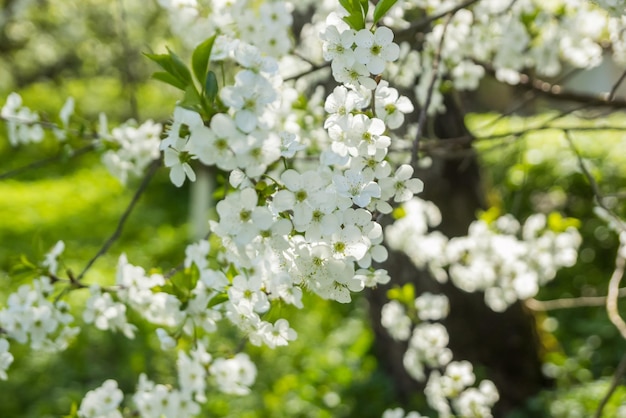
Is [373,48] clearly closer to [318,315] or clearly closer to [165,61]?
[165,61]

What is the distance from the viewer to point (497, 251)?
242 cm

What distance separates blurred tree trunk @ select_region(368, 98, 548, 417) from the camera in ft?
10.3

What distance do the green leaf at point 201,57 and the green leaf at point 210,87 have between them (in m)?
0.01

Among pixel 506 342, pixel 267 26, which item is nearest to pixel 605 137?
pixel 506 342

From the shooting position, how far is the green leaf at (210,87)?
0.97 m

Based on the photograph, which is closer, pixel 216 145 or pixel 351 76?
pixel 216 145

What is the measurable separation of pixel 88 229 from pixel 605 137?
462 cm

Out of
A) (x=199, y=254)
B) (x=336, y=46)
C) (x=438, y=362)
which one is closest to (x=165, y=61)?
(x=336, y=46)

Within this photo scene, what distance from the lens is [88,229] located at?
664 cm

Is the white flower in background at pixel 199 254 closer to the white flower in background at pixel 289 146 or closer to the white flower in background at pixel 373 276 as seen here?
the white flower in background at pixel 373 276

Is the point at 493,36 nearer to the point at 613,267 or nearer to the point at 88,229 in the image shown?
the point at 613,267

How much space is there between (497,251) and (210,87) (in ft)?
5.51

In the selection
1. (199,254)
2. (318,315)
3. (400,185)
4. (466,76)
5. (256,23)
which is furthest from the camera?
(318,315)

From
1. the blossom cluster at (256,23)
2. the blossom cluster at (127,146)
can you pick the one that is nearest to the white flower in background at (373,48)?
the blossom cluster at (256,23)
